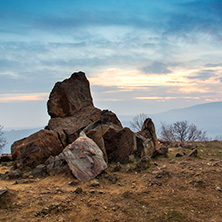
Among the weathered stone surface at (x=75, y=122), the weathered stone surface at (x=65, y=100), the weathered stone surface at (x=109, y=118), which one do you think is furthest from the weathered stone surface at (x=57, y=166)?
the weathered stone surface at (x=65, y=100)

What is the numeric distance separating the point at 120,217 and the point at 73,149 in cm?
439

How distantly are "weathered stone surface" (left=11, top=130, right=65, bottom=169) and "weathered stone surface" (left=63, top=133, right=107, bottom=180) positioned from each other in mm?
2526

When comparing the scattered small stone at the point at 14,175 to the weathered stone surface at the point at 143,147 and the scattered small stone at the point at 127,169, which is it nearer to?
the scattered small stone at the point at 127,169

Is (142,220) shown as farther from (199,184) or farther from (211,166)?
(211,166)

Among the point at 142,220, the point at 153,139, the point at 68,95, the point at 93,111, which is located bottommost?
the point at 142,220

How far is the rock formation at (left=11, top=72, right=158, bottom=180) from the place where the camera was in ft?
35.4

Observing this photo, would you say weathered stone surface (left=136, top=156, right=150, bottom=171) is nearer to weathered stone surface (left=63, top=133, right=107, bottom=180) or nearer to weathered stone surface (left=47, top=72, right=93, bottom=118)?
weathered stone surface (left=63, top=133, right=107, bottom=180)

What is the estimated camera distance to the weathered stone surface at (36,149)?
12.3 m

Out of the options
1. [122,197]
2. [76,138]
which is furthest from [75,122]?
[122,197]

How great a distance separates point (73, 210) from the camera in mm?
7391

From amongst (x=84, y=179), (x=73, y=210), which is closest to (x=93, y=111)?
(x=84, y=179)

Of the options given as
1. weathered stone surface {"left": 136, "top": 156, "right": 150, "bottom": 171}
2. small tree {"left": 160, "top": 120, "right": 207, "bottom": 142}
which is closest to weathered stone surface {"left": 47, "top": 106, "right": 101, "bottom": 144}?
weathered stone surface {"left": 136, "top": 156, "right": 150, "bottom": 171}

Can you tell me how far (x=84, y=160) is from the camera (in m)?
10.2

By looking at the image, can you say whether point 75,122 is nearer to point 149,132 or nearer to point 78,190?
point 149,132
